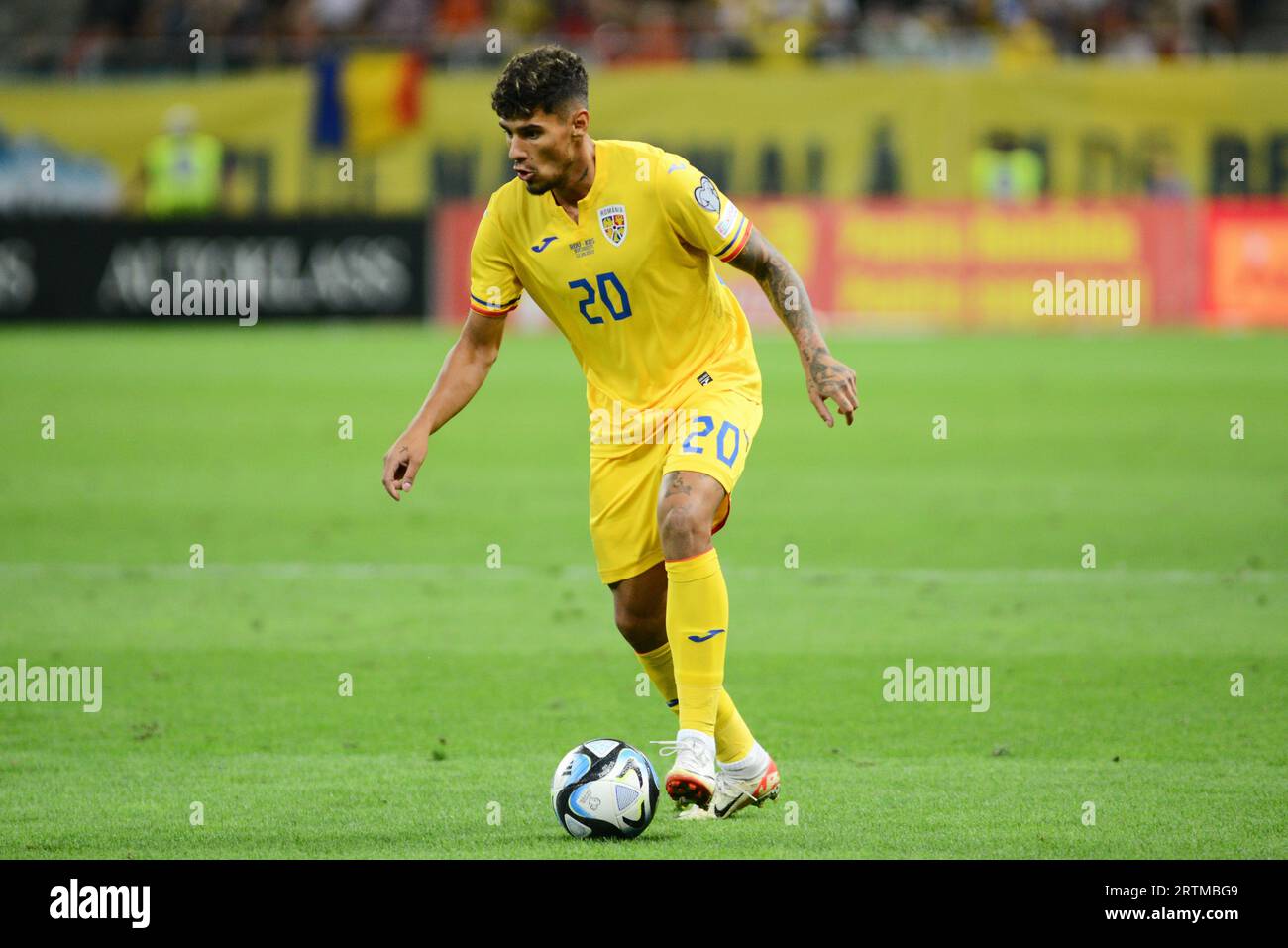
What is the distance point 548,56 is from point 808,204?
2019cm

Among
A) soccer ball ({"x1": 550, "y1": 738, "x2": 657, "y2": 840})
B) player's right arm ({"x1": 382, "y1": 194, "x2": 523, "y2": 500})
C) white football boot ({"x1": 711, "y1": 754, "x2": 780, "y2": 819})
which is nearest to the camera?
soccer ball ({"x1": 550, "y1": 738, "x2": 657, "y2": 840})

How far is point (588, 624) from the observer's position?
372 inches

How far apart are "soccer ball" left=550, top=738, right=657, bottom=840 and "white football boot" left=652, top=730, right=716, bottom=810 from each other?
0.15 m

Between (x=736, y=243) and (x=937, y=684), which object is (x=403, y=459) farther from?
(x=937, y=684)

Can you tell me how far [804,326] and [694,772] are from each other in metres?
1.42

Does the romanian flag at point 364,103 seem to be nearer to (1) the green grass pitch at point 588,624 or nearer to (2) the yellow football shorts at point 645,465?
(1) the green grass pitch at point 588,624

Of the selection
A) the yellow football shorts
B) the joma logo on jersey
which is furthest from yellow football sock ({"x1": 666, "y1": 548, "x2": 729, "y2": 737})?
the joma logo on jersey

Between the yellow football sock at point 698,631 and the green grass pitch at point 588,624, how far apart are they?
1.37ft

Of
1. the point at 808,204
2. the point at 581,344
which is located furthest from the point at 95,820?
the point at 808,204

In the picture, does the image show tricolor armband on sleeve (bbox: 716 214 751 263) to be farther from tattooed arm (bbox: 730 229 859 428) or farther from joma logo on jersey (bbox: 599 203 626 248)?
joma logo on jersey (bbox: 599 203 626 248)

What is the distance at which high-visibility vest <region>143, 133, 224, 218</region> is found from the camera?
2745 centimetres

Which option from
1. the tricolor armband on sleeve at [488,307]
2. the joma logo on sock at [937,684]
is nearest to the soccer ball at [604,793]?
the tricolor armband on sleeve at [488,307]

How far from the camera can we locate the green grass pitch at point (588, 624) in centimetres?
587
